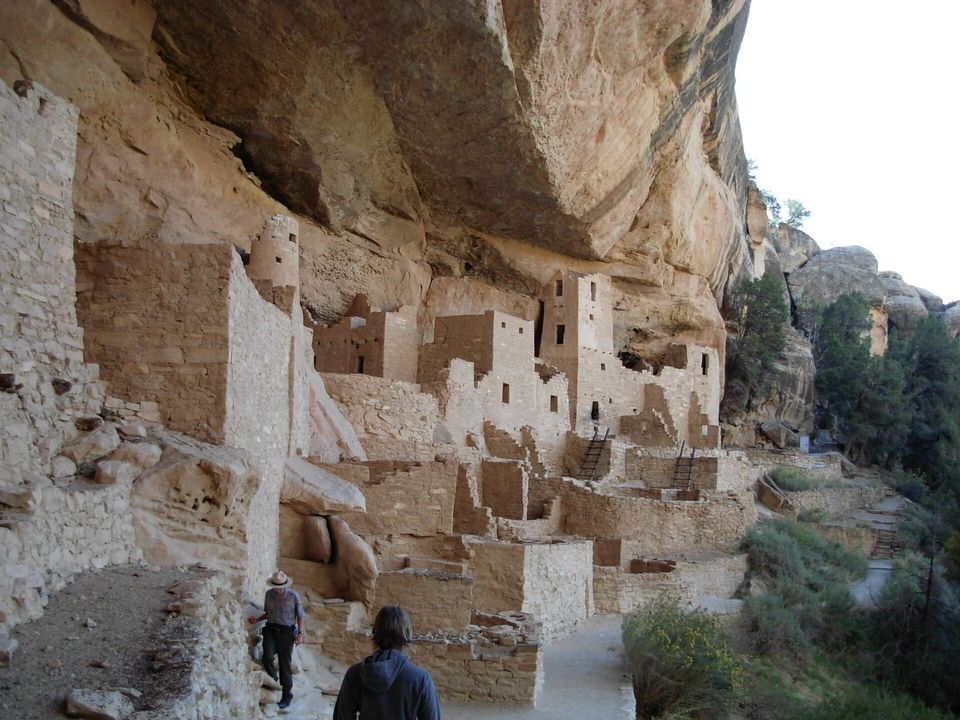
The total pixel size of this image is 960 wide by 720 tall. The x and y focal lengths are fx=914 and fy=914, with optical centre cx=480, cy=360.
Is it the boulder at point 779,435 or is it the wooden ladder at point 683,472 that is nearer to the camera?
the wooden ladder at point 683,472

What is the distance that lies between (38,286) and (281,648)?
3.13m

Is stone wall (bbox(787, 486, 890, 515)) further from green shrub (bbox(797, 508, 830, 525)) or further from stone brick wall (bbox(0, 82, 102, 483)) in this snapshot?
stone brick wall (bbox(0, 82, 102, 483))

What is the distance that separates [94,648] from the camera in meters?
4.57

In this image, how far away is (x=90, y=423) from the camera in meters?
6.51

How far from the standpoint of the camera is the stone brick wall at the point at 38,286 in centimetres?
591

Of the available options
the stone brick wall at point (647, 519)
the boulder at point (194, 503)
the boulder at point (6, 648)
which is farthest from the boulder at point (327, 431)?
the boulder at point (6, 648)

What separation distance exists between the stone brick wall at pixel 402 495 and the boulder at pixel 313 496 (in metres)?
0.75

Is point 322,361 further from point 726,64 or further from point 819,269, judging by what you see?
point 819,269

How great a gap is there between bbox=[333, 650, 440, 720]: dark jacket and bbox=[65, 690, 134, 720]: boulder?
0.99 metres

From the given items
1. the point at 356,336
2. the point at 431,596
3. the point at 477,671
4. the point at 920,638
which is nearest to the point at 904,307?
the point at 920,638

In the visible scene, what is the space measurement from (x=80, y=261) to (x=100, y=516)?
2.75 m

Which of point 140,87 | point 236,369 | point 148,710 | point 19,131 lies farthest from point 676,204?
point 148,710

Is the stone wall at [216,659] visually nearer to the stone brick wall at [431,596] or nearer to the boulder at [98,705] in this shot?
the boulder at [98,705]

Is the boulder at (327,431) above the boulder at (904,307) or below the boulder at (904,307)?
below
